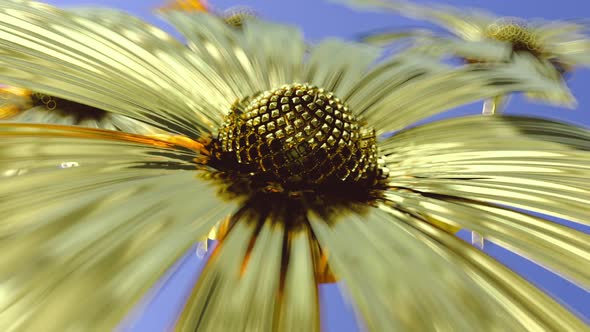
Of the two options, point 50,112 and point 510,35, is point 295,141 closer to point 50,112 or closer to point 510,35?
point 50,112

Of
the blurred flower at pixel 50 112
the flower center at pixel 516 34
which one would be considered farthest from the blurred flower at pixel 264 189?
the flower center at pixel 516 34

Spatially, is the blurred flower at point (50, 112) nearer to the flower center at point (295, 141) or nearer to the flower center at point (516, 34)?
the flower center at point (295, 141)

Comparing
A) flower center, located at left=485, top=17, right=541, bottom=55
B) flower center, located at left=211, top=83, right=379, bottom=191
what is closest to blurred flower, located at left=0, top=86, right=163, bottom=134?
flower center, located at left=211, top=83, right=379, bottom=191

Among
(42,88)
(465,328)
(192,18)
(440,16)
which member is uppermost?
(440,16)

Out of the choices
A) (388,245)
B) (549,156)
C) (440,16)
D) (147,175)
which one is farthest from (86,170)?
(440,16)

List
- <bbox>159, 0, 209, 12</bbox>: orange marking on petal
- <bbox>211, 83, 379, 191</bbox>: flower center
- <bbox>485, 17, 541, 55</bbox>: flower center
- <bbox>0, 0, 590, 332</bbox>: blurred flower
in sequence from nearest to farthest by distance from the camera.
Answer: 1. <bbox>0, 0, 590, 332</bbox>: blurred flower
2. <bbox>211, 83, 379, 191</bbox>: flower center
3. <bbox>159, 0, 209, 12</bbox>: orange marking on petal
4. <bbox>485, 17, 541, 55</bbox>: flower center

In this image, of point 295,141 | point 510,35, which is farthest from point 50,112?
point 510,35

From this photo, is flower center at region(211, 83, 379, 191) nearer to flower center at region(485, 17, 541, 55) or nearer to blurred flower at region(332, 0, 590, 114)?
blurred flower at region(332, 0, 590, 114)

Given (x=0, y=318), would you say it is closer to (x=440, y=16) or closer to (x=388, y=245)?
(x=388, y=245)
